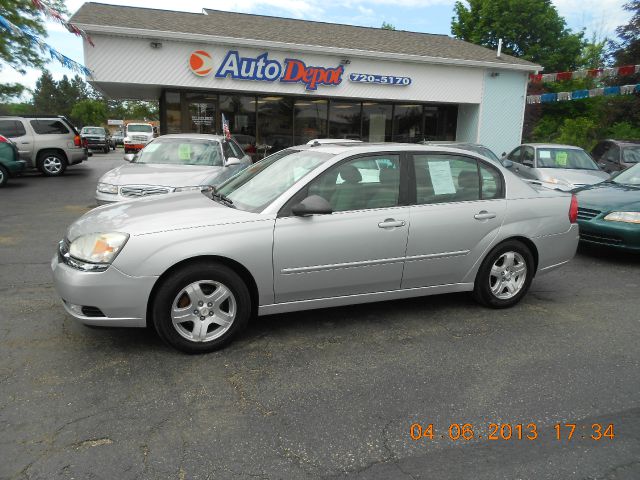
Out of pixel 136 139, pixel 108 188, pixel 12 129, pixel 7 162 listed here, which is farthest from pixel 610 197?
pixel 136 139

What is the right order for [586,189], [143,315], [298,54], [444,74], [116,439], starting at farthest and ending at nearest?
[444,74]
[298,54]
[586,189]
[143,315]
[116,439]

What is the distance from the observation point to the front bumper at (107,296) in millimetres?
3387

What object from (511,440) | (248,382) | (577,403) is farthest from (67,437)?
(577,403)

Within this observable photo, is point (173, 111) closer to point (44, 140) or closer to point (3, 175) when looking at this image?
point (44, 140)

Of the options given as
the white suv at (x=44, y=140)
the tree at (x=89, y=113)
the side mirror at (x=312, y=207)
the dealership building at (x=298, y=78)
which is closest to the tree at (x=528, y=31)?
the dealership building at (x=298, y=78)

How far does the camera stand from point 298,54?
14.5 metres

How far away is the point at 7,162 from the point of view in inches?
509

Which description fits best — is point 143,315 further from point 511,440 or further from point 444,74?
point 444,74

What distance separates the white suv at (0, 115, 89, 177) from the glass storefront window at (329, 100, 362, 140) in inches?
335

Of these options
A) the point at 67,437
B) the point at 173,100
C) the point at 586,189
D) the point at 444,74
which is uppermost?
the point at 444,74

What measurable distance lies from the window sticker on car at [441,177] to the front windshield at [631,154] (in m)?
11.3

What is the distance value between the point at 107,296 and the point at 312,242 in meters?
1.52

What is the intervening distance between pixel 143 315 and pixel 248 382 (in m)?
0.91
